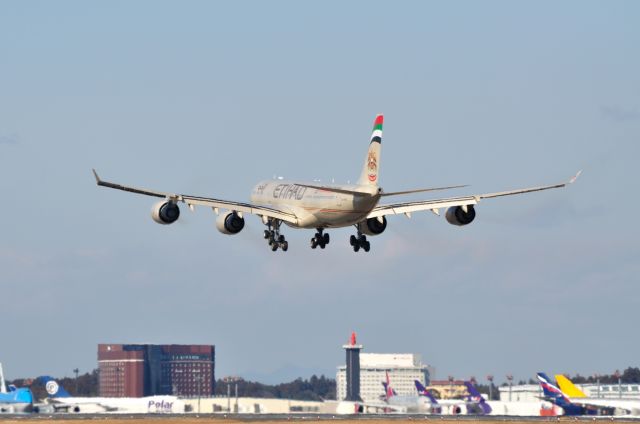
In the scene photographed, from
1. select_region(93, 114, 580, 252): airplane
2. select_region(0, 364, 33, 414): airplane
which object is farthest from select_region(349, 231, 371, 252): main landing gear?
select_region(0, 364, 33, 414): airplane

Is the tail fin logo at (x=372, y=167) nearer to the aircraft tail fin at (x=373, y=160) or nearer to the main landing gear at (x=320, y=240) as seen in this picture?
the aircraft tail fin at (x=373, y=160)

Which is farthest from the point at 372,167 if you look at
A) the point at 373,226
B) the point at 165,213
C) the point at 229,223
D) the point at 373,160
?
the point at 165,213

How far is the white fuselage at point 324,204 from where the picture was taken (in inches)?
4023

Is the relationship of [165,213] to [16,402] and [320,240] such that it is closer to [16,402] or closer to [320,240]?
[320,240]

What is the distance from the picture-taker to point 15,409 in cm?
19000

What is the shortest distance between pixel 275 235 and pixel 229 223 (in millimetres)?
4553

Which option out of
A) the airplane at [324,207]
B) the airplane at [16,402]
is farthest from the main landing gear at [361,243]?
the airplane at [16,402]

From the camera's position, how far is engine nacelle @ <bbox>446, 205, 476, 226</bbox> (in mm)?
A: 108062

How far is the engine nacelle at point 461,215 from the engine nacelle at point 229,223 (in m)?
19.1

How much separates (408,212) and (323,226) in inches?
310

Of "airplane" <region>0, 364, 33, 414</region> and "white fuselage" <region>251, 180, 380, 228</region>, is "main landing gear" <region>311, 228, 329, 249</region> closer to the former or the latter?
"white fuselage" <region>251, 180, 380, 228</region>

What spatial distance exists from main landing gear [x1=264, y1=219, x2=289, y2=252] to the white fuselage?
1.57m

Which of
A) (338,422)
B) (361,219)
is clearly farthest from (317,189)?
(338,422)

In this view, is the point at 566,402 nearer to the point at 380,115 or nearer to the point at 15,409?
the point at 15,409
